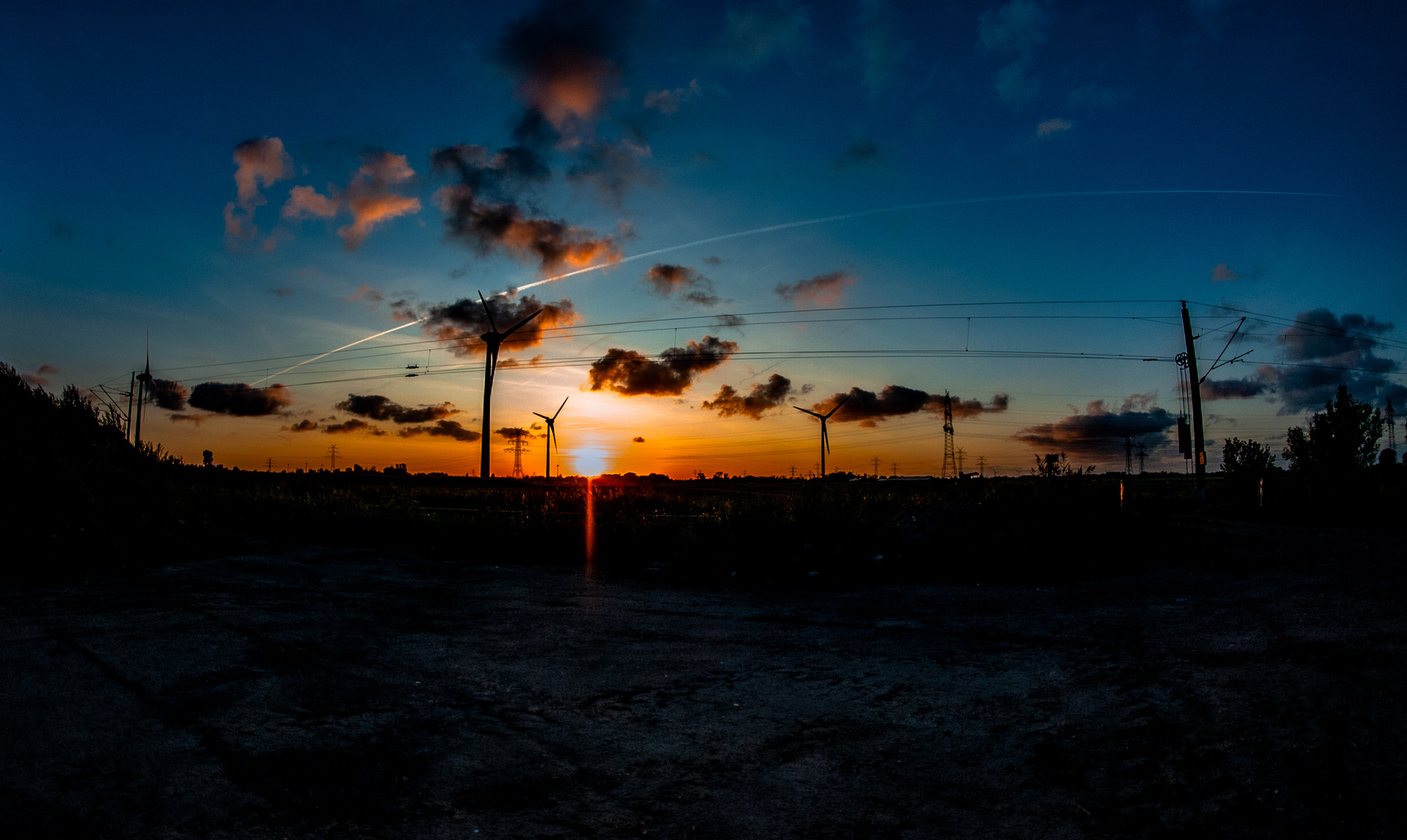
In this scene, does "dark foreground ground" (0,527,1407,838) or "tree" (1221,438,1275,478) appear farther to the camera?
"tree" (1221,438,1275,478)

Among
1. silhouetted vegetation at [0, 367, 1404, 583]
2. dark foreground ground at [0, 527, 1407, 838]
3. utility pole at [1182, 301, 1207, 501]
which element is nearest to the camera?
Result: dark foreground ground at [0, 527, 1407, 838]

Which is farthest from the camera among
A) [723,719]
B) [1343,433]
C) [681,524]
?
[1343,433]

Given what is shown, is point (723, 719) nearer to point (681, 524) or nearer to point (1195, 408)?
point (681, 524)

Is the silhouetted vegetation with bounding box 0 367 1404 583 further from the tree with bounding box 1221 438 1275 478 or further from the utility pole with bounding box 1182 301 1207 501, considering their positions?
the tree with bounding box 1221 438 1275 478

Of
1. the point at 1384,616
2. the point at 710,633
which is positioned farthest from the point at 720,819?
the point at 1384,616

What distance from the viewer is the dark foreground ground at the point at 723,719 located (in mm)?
3535

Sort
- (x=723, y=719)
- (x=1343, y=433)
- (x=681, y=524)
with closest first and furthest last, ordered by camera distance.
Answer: (x=723, y=719)
(x=681, y=524)
(x=1343, y=433)

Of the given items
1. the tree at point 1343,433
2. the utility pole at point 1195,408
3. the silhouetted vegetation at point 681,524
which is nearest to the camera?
the silhouetted vegetation at point 681,524

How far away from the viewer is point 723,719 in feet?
16.5

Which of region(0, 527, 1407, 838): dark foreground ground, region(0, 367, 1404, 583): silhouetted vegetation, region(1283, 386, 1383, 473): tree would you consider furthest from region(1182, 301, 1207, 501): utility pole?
region(1283, 386, 1383, 473): tree

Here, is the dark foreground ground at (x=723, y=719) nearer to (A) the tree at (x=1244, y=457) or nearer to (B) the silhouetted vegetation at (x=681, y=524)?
(B) the silhouetted vegetation at (x=681, y=524)

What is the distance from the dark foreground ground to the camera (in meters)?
3.54

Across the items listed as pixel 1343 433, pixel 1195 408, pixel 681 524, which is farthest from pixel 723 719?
pixel 1343 433

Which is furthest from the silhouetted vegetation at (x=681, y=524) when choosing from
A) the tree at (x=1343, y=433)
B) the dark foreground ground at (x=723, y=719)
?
the tree at (x=1343, y=433)
